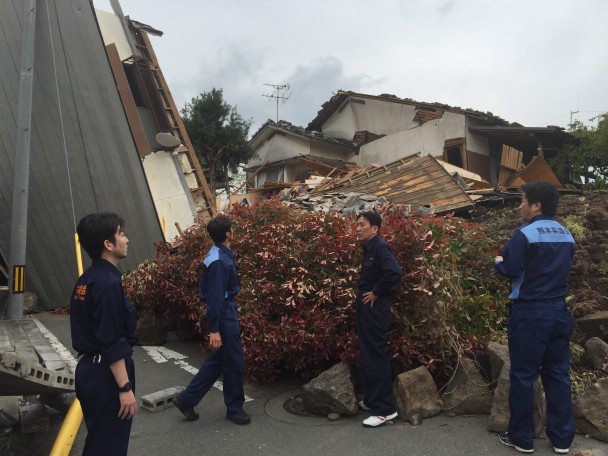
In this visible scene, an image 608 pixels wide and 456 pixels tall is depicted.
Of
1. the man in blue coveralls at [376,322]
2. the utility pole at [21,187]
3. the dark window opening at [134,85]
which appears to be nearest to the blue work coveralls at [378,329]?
the man in blue coveralls at [376,322]

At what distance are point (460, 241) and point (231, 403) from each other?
3.45 metres

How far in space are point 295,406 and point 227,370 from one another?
949 mm

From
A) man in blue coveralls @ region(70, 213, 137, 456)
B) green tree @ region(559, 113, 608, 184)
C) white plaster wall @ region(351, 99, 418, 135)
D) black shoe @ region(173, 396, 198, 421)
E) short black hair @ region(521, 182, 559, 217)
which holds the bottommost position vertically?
black shoe @ region(173, 396, 198, 421)

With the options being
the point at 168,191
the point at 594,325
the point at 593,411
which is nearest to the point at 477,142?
the point at 168,191

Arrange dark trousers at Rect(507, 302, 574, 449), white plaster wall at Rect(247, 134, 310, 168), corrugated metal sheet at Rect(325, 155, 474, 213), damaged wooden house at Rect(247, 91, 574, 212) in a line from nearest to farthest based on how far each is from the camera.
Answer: dark trousers at Rect(507, 302, 574, 449) < corrugated metal sheet at Rect(325, 155, 474, 213) < damaged wooden house at Rect(247, 91, 574, 212) < white plaster wall at Rect(247, 134, 310, 168)

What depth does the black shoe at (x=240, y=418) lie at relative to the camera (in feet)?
14.3

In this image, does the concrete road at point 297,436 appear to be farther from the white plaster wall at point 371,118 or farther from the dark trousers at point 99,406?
the white plaster wall at point 371,118

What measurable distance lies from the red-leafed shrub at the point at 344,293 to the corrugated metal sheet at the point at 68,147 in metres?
4.65

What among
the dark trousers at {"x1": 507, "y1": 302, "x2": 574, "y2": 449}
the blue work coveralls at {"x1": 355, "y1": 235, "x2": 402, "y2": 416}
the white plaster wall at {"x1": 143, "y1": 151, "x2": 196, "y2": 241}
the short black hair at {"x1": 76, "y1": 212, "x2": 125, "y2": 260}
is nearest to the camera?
the short black hair at {"x1": 76, "y1": 212, "x2": 125, "y2": 260}

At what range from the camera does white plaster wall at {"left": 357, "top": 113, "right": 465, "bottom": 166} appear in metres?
20.6

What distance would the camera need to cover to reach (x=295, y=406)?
4.82 m

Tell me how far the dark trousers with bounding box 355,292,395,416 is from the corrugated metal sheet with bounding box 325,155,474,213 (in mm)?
7379

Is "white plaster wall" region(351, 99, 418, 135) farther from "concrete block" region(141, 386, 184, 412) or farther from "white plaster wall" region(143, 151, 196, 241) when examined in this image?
"concrete block" region(141, 386, 184, 412)

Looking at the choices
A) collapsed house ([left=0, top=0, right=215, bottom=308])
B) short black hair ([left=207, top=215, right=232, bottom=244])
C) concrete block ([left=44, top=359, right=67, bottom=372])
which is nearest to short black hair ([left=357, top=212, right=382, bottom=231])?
short black hair ([left=207, top=215, right=232, bottom=244])
